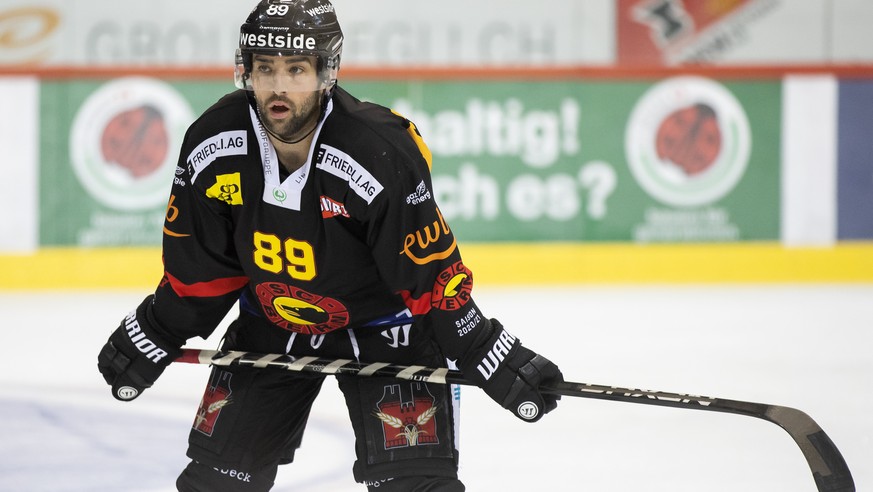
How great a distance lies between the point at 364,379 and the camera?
8.16 ft

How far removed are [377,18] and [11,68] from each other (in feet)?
6.72

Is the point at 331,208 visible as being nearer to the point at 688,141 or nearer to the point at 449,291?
the point at 449,291

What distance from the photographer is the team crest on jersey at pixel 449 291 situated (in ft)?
7.79

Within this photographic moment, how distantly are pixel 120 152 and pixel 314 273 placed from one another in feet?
15.5

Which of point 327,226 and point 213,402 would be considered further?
point 213,402

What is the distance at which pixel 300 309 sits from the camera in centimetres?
252

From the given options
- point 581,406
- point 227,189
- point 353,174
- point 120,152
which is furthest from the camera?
point 120,152

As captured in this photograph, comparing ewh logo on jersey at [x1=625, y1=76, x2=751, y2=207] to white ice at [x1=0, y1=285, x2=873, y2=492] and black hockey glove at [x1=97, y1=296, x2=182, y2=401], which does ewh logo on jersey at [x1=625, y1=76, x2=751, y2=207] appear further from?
black hockey glove at [x1=97, y1=296, x2=182, y2=401]

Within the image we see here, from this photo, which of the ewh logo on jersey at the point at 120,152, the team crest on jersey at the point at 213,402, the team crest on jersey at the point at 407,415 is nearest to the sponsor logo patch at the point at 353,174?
the team crest on jersey at the point at 407,415

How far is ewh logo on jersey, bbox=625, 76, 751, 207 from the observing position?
23.8ft

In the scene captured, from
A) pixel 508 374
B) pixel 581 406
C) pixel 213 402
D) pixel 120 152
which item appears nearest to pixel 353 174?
pixel 508 374

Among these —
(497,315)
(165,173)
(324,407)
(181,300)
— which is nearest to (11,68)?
(165,173)

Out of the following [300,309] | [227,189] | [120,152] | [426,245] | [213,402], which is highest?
[120,152]

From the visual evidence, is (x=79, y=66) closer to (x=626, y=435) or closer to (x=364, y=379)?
(x=626, y=435)
